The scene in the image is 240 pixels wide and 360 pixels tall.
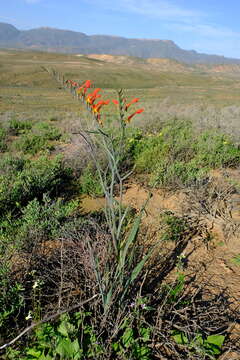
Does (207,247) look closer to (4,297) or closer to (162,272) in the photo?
(162,272)

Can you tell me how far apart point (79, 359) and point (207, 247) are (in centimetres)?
181

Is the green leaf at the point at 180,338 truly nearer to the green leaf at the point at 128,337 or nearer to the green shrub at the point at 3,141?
the green leaf at the point at 128,337

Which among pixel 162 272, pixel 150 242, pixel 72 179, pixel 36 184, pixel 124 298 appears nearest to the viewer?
pixel 124 298

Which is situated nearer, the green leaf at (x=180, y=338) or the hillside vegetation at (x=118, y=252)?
the hillside vegetation at (x=118, y=252)

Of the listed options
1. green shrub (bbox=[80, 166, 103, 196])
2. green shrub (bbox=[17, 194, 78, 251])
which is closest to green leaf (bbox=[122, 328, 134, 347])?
green shrub (bbox=[17, 194, 78, 251])

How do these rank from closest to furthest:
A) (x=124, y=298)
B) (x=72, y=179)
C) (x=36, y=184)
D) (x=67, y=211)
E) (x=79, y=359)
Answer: (x=79, y=359)
(x=124, y=298)
(x=67, y=211)
(x=36, y=184)
(x=72, y=179)

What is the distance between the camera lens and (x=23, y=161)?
16.8 ft

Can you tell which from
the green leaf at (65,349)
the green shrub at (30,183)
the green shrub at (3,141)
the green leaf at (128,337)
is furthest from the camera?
the green shrub at (3,141)

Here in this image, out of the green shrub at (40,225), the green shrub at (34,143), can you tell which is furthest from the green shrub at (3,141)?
the green shrub at (40,225)

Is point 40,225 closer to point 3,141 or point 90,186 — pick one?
point 90,186

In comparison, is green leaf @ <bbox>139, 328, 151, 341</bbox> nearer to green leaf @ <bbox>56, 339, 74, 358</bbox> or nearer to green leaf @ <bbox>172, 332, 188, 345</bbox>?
green leaf @ <bbox>172, 332, 188, 345</bbox>

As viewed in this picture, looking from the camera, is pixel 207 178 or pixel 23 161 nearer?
pixel 207 178

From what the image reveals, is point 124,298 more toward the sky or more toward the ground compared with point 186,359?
more toward the sky

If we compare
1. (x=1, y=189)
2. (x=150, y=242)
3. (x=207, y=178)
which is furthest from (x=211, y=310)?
(x=1, y=189)
